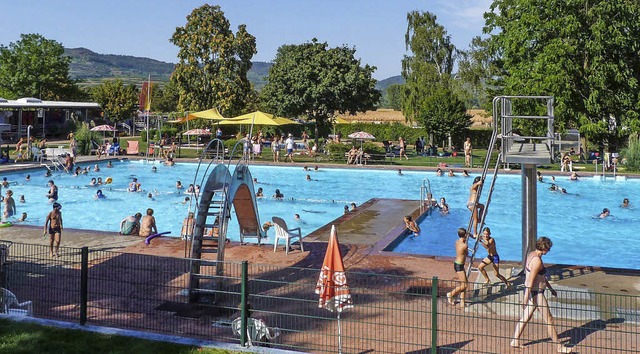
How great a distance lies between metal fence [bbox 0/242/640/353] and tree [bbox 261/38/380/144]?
33189 mm

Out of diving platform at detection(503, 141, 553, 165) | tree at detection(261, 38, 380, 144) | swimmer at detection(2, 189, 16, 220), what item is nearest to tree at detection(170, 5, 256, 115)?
tree at detection(261, 38, 380, 144)

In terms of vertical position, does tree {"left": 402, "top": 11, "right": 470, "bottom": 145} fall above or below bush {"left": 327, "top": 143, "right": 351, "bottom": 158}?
above

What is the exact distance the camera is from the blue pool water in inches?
786

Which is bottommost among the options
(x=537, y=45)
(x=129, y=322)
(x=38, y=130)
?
(x=129, y=322)

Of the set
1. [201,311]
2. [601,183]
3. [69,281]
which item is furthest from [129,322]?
[601,183]

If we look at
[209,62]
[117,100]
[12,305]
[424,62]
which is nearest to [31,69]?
[117,100]

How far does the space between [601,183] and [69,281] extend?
25452mm

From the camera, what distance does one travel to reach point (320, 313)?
1005 cm

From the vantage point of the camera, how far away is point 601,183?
29.8m

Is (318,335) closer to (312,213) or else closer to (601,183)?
(312,213)

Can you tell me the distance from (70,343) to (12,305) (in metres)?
1.78

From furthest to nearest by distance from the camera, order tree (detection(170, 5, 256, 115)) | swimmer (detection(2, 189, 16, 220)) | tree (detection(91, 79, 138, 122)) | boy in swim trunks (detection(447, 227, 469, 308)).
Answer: tree (detection(91, 79, 138, 122)) < tree (detection(170, 5, 256, 115)) < swimmer (detection(2, 189, 16, 220)) < boy in swim trunks (detection(447, 227, 469, 308))

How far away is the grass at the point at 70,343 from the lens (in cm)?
816

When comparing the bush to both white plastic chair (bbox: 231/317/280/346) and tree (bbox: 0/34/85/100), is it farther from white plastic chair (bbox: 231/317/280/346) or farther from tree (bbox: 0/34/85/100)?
tree (bbox: 0/34/85/100)
